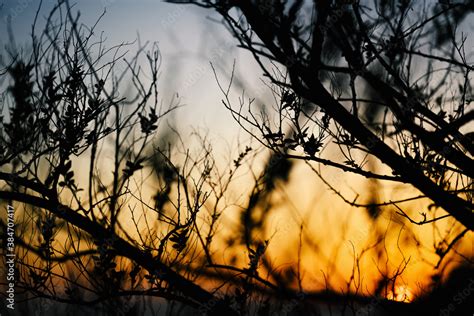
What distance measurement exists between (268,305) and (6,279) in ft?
10.2

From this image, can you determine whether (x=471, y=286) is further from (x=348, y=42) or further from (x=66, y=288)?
(x=66, y=288)

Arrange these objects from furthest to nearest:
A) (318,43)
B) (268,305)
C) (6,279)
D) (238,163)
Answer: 1. (238,163)
2. (268,305)
3. (6,279)
4. (318,43)

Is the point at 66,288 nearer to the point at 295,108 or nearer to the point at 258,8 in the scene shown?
the point at 295,108

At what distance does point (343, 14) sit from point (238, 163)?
11.9 ft

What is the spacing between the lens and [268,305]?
529 centimetres

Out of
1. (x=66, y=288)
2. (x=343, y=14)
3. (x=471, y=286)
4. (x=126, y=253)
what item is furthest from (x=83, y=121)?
(x=471, y=286)

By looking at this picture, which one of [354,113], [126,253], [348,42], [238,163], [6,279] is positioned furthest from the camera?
[238,163]

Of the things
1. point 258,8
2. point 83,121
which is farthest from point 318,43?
point 83,121

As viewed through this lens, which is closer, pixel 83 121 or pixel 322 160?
pixel 322 160

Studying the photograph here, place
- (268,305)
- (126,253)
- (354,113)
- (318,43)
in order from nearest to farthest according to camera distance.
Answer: (318,43) < (354,113) < (126,253) < (268,305)

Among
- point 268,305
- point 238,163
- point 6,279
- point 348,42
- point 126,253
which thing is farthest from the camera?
point 238,163

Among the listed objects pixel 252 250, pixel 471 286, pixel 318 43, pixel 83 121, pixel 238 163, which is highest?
pixel 238 163

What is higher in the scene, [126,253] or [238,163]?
[238,163]

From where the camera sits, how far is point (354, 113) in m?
3.32
